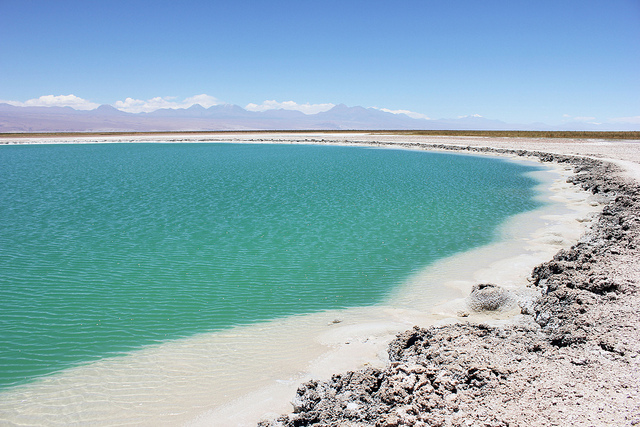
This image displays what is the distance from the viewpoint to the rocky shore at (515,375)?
4406 mm

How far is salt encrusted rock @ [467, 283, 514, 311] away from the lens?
8.12 m

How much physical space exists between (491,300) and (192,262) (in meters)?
8.17

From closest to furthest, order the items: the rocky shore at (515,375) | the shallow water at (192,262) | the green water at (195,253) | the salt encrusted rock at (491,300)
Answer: the rocky shore at (515,375), the shallow water at (192,262), the salt encrusted rock at (491,300), the green water at (195,253)

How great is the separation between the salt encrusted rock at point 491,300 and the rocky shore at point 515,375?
1.45 ft

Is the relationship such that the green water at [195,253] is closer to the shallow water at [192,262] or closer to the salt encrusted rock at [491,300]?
the shallow water at [192,262]

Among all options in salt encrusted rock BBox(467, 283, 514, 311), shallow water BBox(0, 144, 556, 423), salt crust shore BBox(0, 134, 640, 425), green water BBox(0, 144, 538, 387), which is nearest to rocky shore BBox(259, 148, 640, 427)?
salt crust shore BBox(0, 134, 640, 425)

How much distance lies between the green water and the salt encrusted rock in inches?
85.5

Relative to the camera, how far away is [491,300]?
26.8 feet

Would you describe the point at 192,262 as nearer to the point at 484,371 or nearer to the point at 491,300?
the point at 491,300

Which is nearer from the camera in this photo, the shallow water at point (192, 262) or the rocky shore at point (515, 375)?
the rocky shore at point (515, 375)

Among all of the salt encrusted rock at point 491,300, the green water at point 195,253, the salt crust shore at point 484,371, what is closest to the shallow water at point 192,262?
the green water at point 195,253

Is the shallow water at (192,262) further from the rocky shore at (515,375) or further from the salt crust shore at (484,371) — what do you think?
the rocky shore at (515,375)

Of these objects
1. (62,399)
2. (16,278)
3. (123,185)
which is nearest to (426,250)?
(62,399)

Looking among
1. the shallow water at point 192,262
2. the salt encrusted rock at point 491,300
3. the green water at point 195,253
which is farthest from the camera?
the green water at point 195,253
